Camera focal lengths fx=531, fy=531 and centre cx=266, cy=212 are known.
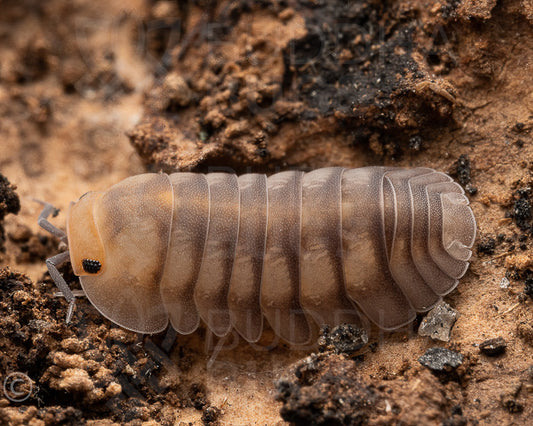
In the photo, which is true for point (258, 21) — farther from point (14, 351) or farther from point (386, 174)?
point (14, 351)

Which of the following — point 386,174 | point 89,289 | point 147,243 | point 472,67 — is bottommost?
point 89,289

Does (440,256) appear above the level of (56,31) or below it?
below

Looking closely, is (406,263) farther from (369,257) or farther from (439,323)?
(439,323)

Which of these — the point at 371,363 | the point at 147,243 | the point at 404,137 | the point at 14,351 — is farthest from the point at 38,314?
the point at 404,137

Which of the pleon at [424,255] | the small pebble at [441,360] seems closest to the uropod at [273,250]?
the pleon at [424,255]

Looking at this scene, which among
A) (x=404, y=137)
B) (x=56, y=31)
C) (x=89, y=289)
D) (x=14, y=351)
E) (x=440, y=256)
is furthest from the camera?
(x=56, y=31)

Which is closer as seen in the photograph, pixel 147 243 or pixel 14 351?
pixel 14 351

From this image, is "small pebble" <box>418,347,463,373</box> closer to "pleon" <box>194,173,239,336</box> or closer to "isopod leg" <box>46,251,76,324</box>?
"pleon" <box>194,173,239,336</box>
